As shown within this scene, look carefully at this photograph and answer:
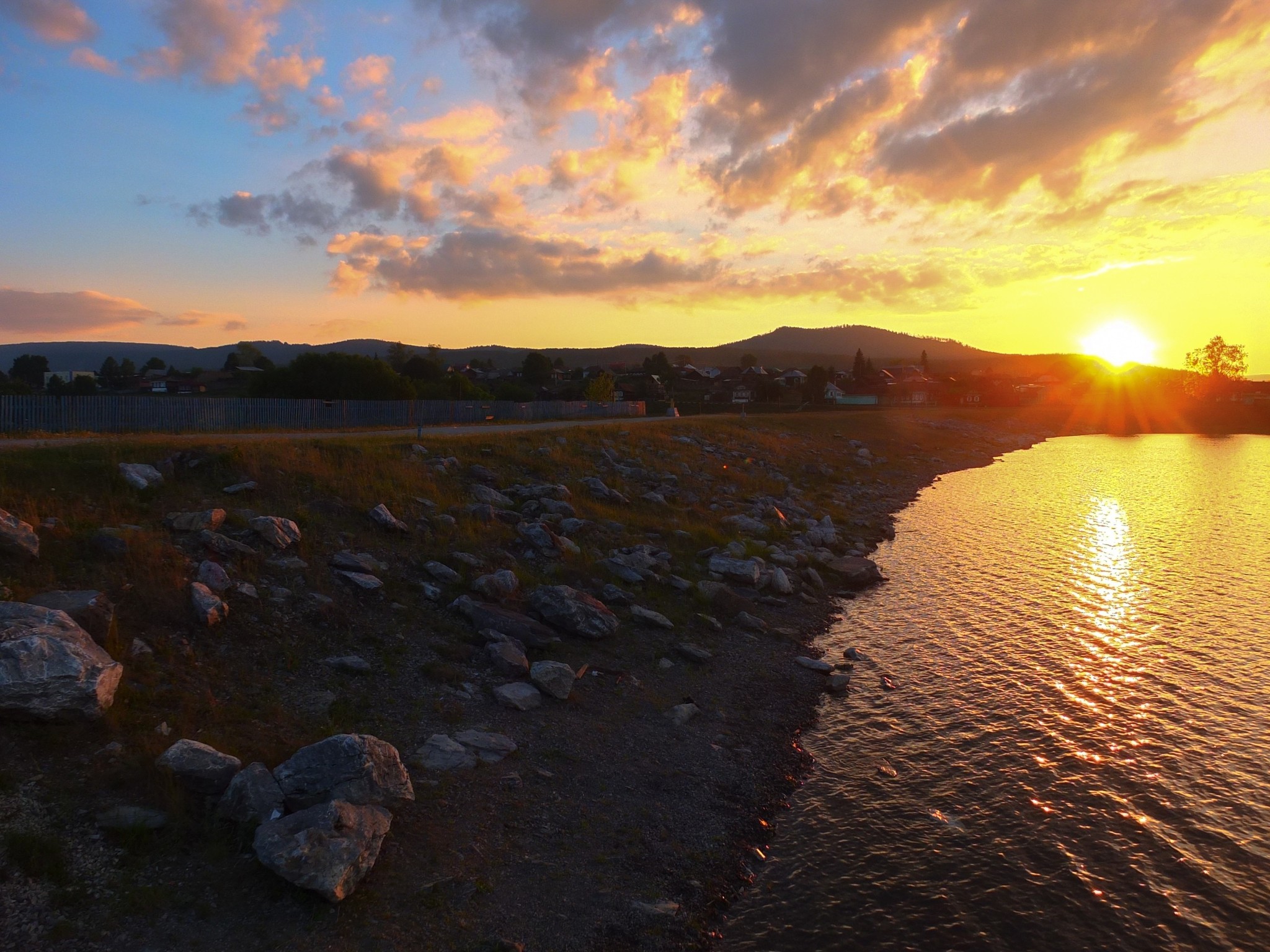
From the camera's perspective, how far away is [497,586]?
2102 cm

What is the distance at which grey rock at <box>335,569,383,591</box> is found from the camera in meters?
19.4

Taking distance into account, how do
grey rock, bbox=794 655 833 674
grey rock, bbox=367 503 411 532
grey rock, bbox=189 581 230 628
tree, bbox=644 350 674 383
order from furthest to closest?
1. tree, bbox=644 350 674 383
2. grey rock, bbox=367 503 411 532
3. grey rock, bbox=794 655 833 674
4. grey rock, bbox=189 581 230 628

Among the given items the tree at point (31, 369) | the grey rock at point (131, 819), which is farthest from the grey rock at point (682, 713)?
the tree at point (31, 369)

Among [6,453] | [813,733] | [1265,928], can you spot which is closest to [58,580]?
[6,453]

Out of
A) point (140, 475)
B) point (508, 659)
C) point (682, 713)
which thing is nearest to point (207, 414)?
point (140, 475)

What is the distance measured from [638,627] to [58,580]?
45.1 ft

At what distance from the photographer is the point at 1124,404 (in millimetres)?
162125

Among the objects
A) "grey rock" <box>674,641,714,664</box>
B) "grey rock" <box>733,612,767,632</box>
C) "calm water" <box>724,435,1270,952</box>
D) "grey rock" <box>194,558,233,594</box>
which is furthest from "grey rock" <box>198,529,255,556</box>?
"calm water" <box>724,435,1270,952</box>

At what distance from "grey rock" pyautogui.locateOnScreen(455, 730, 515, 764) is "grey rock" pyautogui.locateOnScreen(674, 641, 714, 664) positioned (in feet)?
22.3

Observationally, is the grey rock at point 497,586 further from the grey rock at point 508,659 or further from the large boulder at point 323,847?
the large boulder at point 323,847

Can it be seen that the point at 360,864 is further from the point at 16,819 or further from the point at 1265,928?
the point at 1265,928

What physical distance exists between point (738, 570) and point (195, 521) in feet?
57.7

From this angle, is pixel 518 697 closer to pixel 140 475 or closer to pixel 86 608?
pixel 86 608

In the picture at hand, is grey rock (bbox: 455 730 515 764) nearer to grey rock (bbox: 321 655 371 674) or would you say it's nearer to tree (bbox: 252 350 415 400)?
grey rock (bbox: 321 655 371 674)
